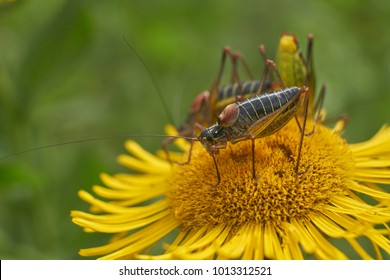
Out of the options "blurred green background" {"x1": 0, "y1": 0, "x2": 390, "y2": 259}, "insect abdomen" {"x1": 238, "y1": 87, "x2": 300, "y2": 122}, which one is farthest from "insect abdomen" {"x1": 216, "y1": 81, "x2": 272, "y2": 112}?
"blurred green background" {"x1": 0, "y1": 0, "x2": 390, "y2": 259}

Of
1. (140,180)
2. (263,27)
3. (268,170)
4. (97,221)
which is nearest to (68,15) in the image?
(140,180)

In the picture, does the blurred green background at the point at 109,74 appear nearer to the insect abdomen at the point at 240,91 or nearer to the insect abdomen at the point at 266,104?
the insect abdomen at the point at 240,91

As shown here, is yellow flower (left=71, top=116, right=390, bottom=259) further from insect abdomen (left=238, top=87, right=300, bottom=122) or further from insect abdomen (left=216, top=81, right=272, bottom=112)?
insect abdomen (left=216, top=81, right=272, bottom=112)

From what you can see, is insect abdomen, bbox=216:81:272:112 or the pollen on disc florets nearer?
the pollen on disc florets

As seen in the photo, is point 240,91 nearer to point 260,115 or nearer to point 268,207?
point 260,115

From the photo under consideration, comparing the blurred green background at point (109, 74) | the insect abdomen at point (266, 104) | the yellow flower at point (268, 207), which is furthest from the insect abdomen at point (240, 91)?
the blurred green background at point (109, 74)

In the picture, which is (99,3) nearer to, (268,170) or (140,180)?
(140,180)

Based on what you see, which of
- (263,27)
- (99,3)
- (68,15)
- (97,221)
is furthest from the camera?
(263,27)
